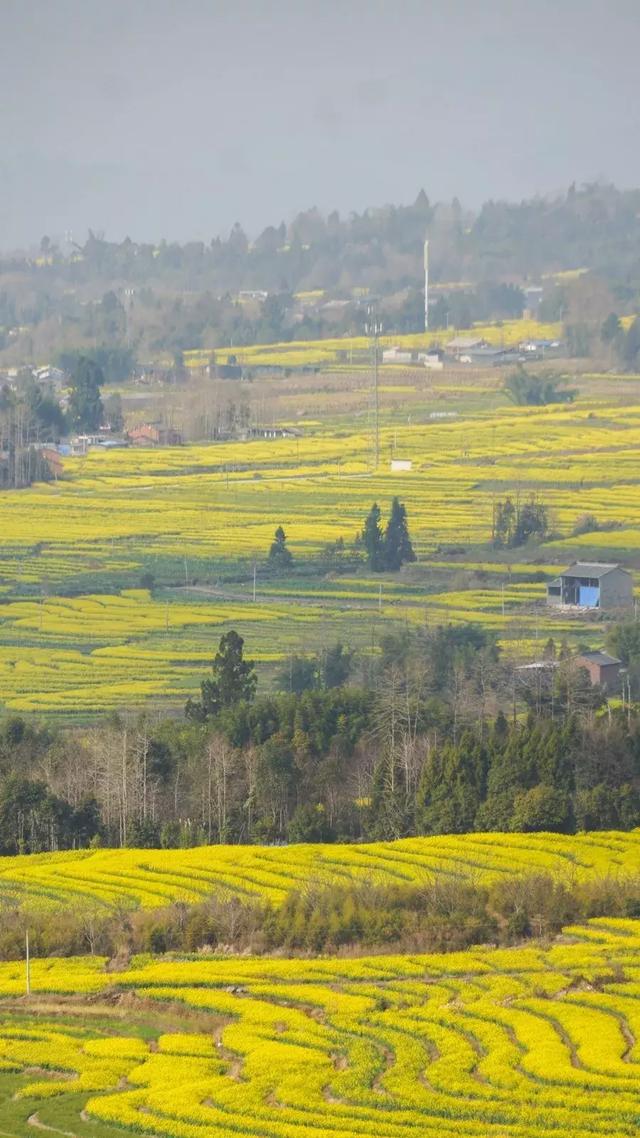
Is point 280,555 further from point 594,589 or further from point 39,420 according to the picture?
point 39,420

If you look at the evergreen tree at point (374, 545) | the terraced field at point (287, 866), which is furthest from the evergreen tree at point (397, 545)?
the terraced field at point (287, 866)

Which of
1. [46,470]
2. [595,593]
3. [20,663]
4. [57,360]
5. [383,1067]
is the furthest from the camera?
[57,360]

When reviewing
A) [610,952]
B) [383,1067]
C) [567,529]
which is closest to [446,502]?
[567,529]

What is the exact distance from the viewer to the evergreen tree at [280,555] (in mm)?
68375

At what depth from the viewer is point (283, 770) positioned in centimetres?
4016

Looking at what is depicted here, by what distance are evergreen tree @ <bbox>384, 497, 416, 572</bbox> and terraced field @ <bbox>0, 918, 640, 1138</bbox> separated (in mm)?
36379

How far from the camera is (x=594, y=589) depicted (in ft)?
199

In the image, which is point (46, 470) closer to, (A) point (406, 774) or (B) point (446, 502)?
(B) point (446, 502)

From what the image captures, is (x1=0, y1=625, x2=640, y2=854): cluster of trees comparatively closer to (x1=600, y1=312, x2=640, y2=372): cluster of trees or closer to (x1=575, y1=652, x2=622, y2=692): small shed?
(x1=575, y1=652, x2=622, y2=692): small shed

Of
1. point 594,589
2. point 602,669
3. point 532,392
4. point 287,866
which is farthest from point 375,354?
point 287,866

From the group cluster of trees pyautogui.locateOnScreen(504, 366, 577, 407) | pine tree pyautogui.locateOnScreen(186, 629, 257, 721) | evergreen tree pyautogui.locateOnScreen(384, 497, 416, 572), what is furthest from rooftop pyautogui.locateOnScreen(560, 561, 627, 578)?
cluster of trees pyautogui.locateOnScreen(504, 366, 577, 407)

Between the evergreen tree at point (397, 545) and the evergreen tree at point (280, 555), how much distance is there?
9.06ft

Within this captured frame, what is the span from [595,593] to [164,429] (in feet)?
146

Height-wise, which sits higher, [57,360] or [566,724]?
[57,360]
